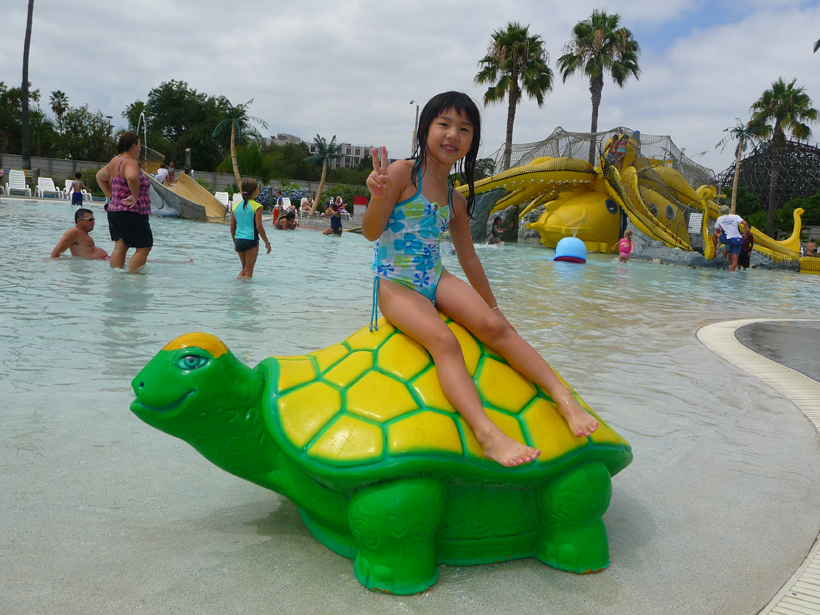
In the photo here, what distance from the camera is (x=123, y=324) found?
17.4 feet

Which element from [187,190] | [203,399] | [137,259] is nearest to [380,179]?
[203,399]

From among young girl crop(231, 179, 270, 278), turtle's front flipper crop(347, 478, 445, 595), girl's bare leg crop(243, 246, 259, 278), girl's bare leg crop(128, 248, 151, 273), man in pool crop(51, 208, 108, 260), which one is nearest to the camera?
turtle's front flipper crop(347, 478, 445, 595)

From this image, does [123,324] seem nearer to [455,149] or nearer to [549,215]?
[455,149]

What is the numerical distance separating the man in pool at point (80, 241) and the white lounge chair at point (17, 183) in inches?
941

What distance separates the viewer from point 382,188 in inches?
88.2

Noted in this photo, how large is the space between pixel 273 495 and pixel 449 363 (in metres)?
0.96

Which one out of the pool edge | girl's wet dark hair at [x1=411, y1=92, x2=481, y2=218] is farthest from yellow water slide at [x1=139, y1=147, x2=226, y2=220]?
girl's wet dark hair at [x1=411, y1=92, x2=481, y2=218]

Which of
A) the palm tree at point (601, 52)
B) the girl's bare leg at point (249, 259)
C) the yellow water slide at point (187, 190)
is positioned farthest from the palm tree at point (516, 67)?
the girl's bare leg at point (249, 259)

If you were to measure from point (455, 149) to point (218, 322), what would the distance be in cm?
379

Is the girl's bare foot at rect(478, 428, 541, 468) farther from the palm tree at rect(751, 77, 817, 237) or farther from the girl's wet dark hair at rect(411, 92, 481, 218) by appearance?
the palm tree at rect(751, 77, 817, 237)

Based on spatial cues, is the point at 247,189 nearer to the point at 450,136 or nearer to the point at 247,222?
the point at 247,222

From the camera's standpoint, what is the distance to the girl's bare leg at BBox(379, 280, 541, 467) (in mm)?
1925

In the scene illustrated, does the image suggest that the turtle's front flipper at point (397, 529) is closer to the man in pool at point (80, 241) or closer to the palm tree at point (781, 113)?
the man in pool at point (80, 241)

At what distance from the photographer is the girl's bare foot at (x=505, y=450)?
6.24 ft
